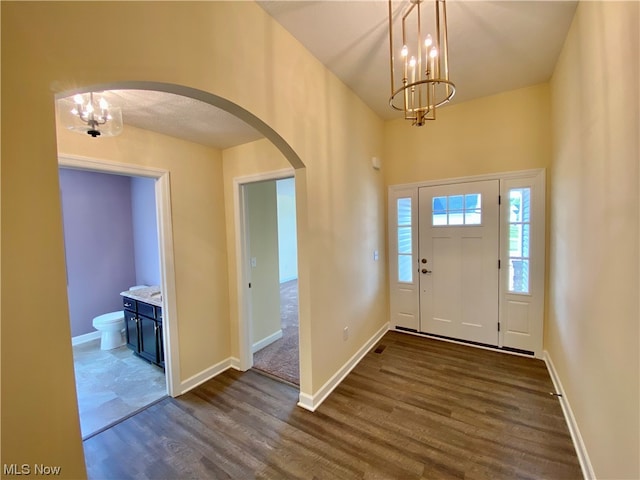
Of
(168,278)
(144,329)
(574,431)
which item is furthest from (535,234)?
(144,329)

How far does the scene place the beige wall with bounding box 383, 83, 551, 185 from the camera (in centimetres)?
280

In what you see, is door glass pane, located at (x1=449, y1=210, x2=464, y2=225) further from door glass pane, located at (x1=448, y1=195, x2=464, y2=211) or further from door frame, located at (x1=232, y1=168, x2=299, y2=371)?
door frame, located at (x1=232, y1=168, x2=299, y2=371)

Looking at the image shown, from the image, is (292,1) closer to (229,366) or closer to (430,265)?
(430,265)

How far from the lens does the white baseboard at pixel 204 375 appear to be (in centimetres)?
264

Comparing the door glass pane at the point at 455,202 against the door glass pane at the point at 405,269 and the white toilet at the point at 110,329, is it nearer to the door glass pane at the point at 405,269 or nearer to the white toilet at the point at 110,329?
the door glass pane at the point at 405,269

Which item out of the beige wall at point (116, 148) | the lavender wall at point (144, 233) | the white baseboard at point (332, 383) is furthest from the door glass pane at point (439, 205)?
the lavender wall at point (144, 233)

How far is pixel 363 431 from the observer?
2.01 meters

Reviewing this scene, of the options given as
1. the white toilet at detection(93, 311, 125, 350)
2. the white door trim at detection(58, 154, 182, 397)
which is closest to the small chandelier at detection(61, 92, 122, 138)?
the white door trim at detection(58, 154, 182, 397)

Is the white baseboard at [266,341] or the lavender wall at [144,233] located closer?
the white baseboard at [266,341]

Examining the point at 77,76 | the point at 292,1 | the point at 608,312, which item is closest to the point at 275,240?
the point at 292,1

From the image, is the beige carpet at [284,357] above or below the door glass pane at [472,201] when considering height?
below

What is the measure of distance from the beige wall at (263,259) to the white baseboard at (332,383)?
48.0 inches

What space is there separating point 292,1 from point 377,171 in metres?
2.09

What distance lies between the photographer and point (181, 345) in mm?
2645
